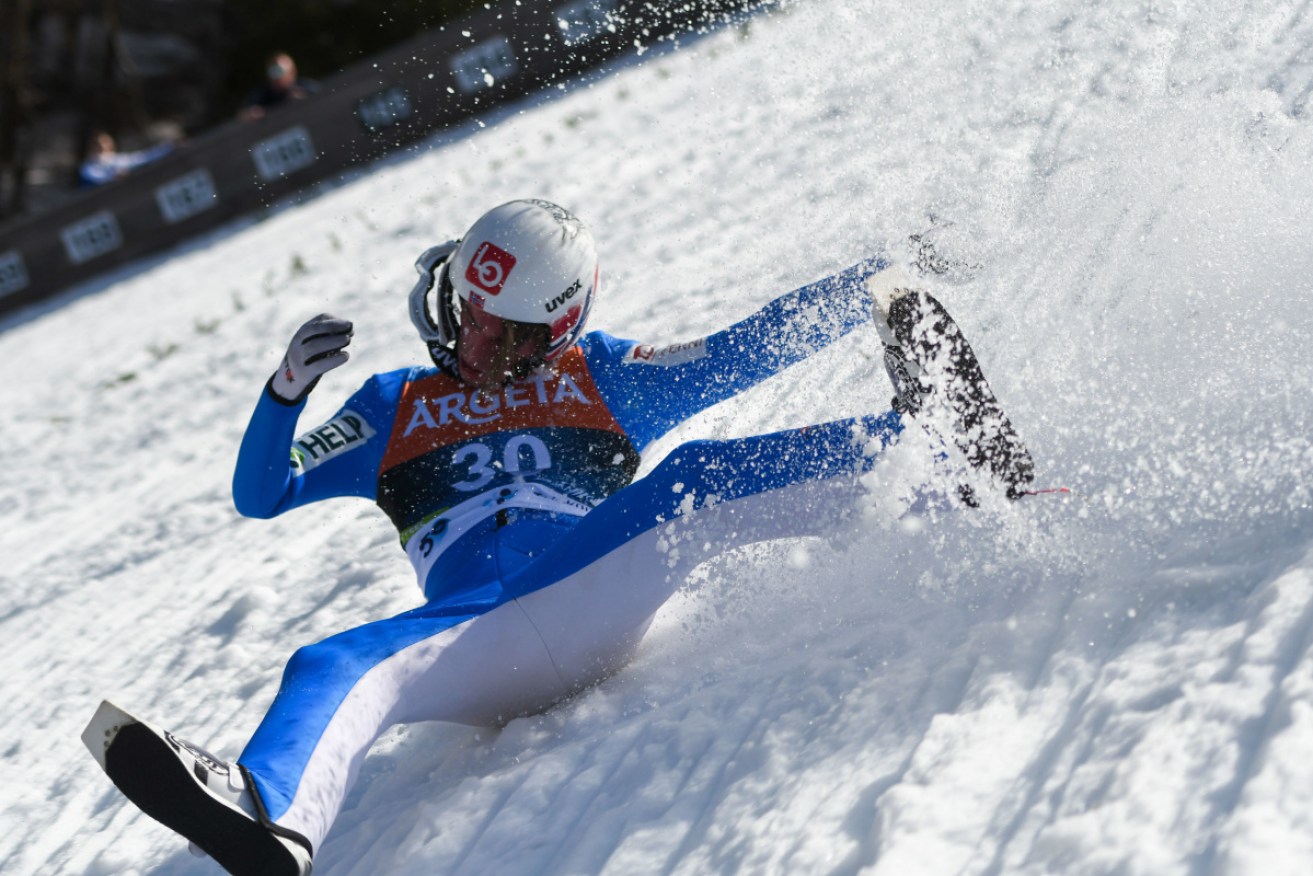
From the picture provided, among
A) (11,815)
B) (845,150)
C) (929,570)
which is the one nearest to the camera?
(929,570)

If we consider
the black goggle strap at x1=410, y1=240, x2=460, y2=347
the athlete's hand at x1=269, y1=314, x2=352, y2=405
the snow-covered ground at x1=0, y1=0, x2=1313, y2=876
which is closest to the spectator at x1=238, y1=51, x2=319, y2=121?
the snow-covered ground at x1=0, y1=0, x2=1313, y2=876

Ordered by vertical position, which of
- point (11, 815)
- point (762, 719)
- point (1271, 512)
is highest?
point (1271, 512)

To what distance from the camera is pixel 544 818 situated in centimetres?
261

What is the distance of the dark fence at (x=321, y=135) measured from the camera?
10781mm

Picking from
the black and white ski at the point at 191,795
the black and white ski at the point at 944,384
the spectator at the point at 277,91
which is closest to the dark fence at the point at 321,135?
the spectator at the point at 277,91

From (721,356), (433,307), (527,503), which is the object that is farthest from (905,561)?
(433,307)

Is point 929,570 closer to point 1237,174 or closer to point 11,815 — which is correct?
point 1237,174

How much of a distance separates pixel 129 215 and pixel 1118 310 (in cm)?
933

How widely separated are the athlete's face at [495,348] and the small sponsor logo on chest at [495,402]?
0.11 ft

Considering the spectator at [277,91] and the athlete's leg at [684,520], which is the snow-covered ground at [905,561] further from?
the spectator at [277,91]

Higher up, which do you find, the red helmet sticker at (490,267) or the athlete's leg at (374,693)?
the red helmet sticker at (490,267)

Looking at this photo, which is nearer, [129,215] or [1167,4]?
[1167,4]

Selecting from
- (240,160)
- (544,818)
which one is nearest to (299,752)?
(544,818)

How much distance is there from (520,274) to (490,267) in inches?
2.8
